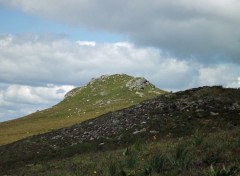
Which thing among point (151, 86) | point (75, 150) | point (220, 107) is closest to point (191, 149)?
point (75, 150)

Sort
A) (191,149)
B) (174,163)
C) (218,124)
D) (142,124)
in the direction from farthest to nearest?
(142,124)
(218,124)
(191,149)
(174,163)

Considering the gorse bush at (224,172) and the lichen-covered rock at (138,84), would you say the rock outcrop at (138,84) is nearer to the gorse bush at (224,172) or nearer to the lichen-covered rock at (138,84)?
the lichen-covered rock at (138,84)

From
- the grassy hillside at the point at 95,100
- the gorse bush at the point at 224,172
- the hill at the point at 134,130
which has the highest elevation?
the grassy hillside at the point at 95,100

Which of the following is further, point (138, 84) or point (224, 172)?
point (138, 84)

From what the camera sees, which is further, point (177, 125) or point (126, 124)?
point (126, 124)

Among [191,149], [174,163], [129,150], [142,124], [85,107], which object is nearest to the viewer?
[174,163]

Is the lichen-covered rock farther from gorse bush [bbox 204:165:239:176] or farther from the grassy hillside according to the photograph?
gorse bush [bbox 204:165:239:176]

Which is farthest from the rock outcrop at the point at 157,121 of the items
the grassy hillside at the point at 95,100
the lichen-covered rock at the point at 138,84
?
the lichen-covered rock at the point at 138,84

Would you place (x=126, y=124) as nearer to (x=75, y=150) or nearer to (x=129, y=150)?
(x=75, y=150)

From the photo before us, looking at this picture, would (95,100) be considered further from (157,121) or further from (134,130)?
(134,130)

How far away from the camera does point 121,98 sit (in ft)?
361

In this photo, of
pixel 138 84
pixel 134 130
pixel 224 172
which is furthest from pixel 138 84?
pixel 224 172

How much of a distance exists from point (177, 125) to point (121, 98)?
252ft

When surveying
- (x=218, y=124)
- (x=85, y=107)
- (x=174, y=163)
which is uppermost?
(x=85, y=107)
